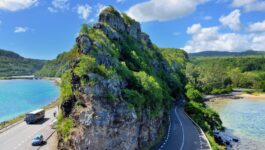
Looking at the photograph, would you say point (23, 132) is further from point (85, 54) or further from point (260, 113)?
point (260, 113)

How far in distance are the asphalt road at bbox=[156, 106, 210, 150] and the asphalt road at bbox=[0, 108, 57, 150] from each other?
20432mm

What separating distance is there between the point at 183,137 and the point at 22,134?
95.5ft

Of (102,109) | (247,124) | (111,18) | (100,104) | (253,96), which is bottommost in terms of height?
(247,124)

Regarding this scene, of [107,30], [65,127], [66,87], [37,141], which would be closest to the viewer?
[65,127]

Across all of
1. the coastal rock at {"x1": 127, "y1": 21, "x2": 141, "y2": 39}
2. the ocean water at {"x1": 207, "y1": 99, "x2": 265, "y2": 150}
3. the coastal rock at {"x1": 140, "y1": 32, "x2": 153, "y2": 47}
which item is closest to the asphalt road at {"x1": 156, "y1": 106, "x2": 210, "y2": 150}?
the ocean water at {"x1": 207, "y1": 99, "x2": 265, "y2": 150}

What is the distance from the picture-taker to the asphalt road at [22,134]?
50703 millimetres

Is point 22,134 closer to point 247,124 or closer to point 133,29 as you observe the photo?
point 133,29

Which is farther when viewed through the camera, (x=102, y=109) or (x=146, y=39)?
(x=146, y=39)

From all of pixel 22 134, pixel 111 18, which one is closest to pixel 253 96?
pixel 111 18

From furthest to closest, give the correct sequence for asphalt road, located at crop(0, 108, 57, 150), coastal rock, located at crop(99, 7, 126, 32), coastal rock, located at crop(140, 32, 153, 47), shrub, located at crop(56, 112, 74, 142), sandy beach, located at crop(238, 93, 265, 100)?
sandy beach, located at crop(238, 93, 265, 100), coastal rock, located at crop(140, 32, 153, 47), coastal rock, located at crop(99, 7, 126, 32), asphalt road, located at crop(0, 108, 57, 150), shrub, located at crop(56, 112, 74, 142)

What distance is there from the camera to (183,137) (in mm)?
59969

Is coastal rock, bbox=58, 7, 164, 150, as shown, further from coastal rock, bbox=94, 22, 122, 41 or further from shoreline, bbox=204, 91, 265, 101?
shoreline, bbox=204, 91, 265, 101

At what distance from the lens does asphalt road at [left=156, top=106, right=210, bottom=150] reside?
53600 mm

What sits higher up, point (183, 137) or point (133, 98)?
point (133, 98)
